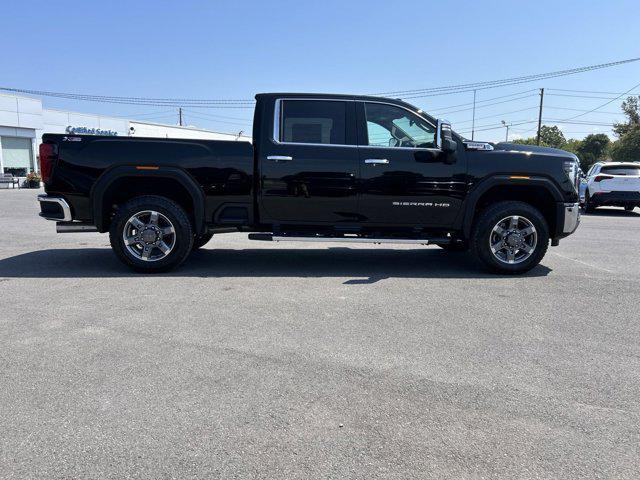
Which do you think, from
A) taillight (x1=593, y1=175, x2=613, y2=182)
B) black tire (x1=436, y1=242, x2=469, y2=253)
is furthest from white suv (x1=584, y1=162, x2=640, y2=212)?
black tire (x1=436, y1=242, x2=469, y2=253)

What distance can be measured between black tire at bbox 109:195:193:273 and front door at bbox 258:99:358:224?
101 centimetres

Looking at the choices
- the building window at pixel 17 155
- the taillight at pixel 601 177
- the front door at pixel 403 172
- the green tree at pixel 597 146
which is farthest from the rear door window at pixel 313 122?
the green tree at pixel 597 146

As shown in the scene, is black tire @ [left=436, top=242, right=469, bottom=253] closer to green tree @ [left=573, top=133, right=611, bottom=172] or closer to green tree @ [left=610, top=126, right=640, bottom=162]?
green tree @ [left=610, top=126, right=640, bottom=162]

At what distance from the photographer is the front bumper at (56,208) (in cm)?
608

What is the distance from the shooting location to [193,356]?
143 inches

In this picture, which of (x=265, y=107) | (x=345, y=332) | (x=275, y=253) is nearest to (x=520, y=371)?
(x=345, y=332)

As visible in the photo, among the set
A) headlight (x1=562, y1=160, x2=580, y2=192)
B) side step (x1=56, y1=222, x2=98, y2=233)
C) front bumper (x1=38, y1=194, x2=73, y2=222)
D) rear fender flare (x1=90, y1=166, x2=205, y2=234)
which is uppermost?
headlight (x1=562, y1=160, x2=580, y2=192)

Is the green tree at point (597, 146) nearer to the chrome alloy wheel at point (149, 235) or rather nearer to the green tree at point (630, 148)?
the green tree at point (630, 148)

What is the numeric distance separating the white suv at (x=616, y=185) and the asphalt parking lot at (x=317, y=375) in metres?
10.4

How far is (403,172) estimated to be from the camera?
611cm

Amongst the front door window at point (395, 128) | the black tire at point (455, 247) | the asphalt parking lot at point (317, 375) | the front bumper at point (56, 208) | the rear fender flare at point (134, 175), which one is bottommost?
the asphalt parking lot at point (317, 375)

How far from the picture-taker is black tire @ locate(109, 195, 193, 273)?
19.9 feet

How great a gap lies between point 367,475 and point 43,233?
9.42 meters

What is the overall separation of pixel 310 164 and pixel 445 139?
165 cm
